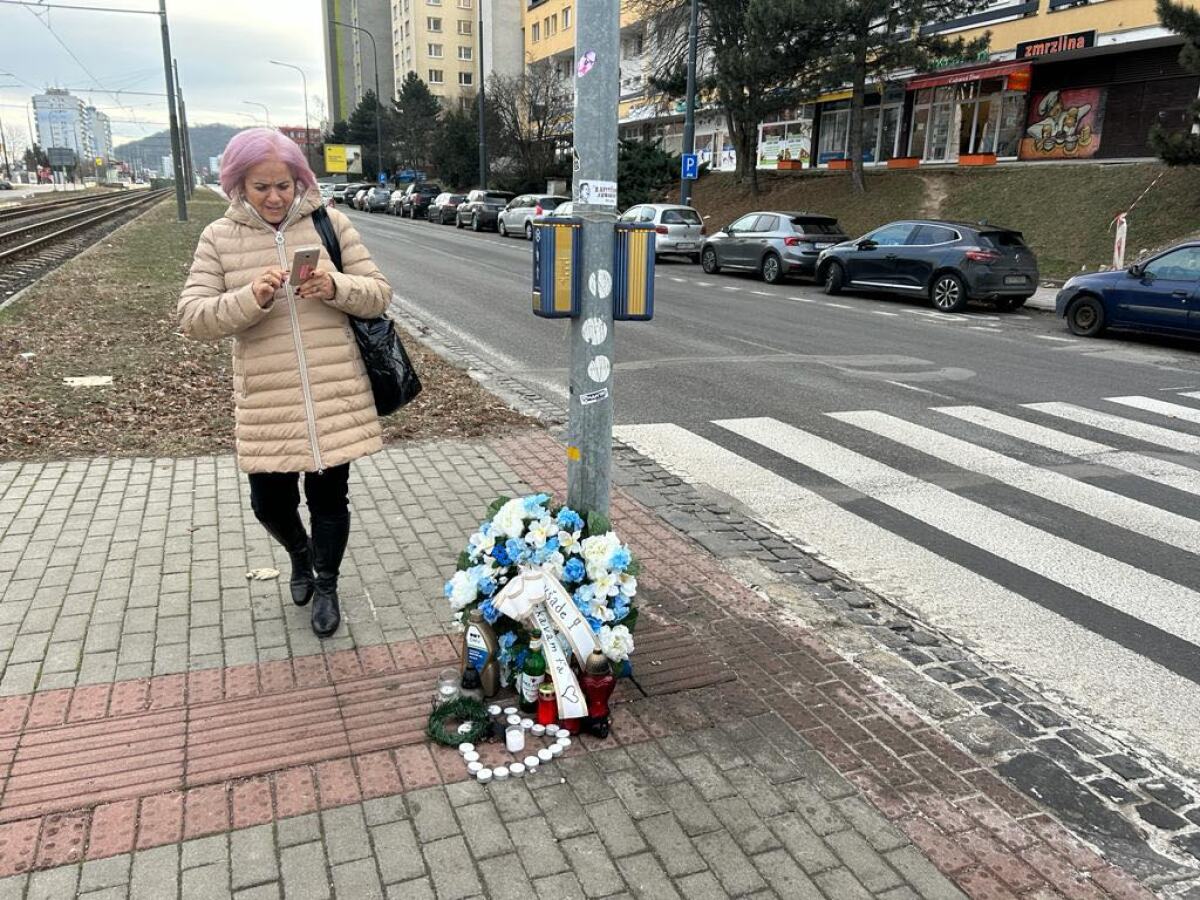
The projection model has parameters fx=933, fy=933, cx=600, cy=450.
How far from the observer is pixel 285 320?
347 centimetres

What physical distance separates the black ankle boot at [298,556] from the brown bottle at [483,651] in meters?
0.96

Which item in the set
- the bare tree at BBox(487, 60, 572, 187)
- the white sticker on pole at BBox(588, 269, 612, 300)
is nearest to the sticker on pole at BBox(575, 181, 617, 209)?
the white sticker on pole at BBox(588, 269, 612, 300)

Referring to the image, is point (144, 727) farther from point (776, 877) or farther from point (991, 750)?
point (991, 750)

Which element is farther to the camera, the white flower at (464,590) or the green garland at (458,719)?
the white flower at (464,590)

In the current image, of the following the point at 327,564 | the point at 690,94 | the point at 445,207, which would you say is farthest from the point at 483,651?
the point at 445,207

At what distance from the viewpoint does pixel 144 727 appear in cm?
313

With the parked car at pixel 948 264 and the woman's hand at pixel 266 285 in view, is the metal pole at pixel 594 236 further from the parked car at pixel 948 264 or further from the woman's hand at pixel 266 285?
the parked car at pixel 948 264

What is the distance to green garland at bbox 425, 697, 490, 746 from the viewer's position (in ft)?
10.1

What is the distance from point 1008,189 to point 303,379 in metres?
27.8

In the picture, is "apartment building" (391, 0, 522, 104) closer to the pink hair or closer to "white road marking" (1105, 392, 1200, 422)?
"white road marking" (1105, 392, 1200, 422)

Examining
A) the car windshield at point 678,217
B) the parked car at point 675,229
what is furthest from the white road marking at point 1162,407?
the car windshield at point 678,217

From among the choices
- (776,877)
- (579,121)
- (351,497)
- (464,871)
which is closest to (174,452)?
(351,497)

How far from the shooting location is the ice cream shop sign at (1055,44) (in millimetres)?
26938

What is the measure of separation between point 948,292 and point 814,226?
16.4ft
